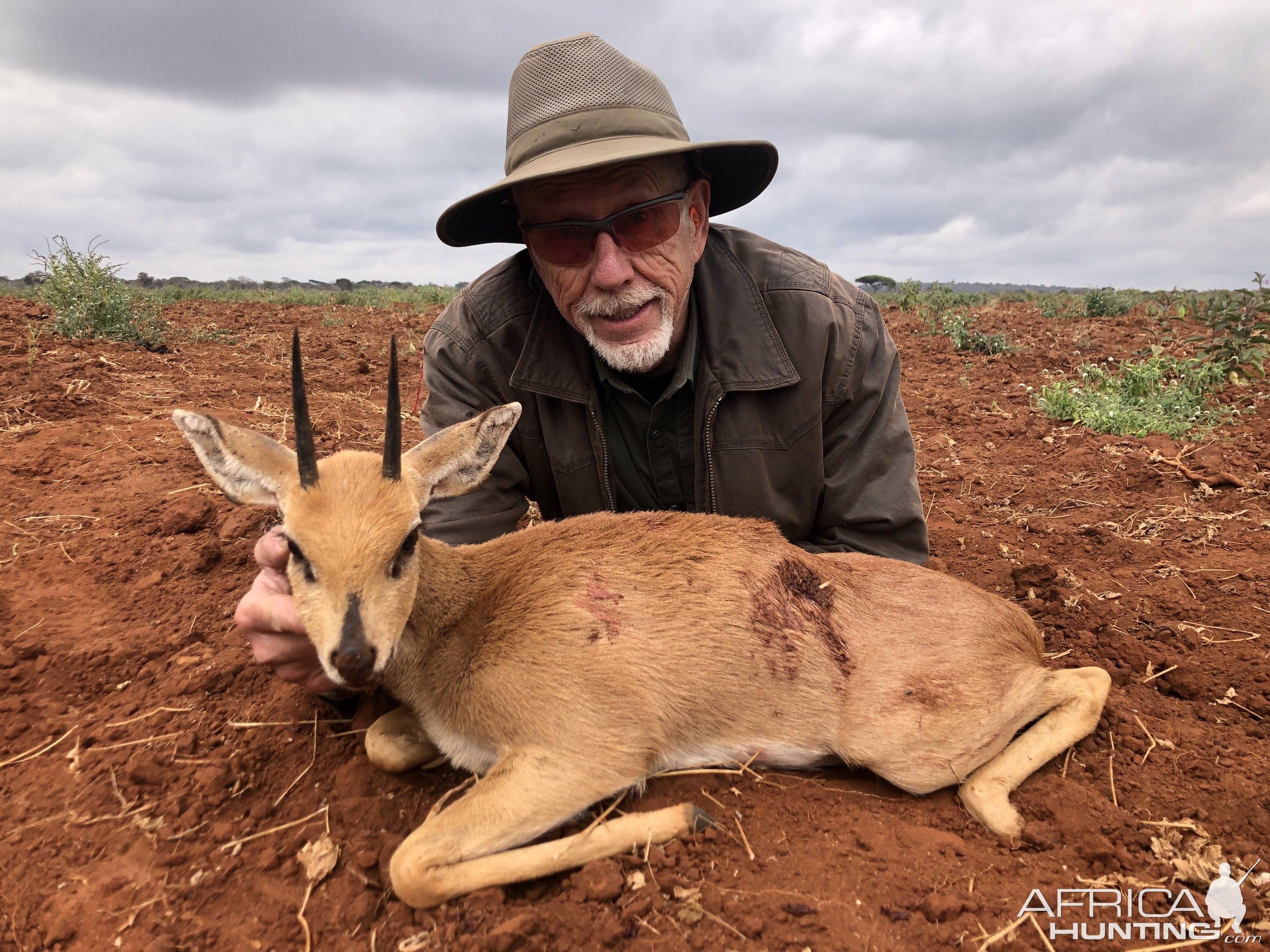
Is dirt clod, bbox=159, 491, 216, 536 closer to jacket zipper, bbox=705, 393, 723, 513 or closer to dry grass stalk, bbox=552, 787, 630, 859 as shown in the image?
jacket zipper, bbox=705, 393, 723, 513

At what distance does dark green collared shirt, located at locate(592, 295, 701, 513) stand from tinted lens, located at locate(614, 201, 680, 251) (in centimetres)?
64

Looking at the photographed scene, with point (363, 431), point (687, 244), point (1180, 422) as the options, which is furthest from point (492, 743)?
point (1180, 422)

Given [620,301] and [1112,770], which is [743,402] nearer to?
[620,301]

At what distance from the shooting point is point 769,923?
2445 mm

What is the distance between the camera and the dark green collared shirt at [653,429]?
473 cm

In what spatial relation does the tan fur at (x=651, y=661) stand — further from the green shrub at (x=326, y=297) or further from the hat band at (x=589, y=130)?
the green shrub at (x=326, y=297)

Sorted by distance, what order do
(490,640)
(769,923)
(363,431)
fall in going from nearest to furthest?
(769,923)
(490,640)
(363,431)

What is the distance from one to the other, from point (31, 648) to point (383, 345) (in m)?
10.9

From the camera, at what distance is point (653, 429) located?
15.7 feet

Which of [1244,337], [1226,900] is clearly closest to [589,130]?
[1226,900]

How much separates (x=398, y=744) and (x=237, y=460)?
134cm

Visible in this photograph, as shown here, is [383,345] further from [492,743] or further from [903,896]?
[903,896]

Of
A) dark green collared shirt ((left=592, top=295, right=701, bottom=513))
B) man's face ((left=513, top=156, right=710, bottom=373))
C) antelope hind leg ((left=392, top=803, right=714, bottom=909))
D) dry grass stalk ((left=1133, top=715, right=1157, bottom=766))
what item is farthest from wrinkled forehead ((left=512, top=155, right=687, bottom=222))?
dry grass stalk ((left=1133, top=715, right=1157, bottom=766))

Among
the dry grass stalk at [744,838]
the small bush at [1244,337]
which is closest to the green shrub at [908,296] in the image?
the small bush at [1244,337]
